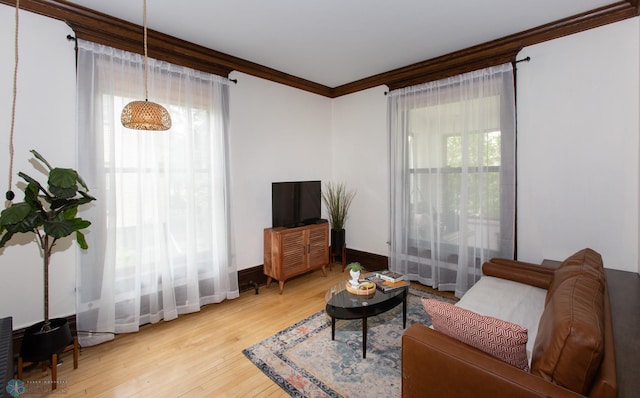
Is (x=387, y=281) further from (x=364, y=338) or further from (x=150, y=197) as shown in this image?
(x=150, y=197)

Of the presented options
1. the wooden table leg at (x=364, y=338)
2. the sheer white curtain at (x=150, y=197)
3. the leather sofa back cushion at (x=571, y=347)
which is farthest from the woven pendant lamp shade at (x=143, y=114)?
the leather sofa back cushion at (x=571, y=347)

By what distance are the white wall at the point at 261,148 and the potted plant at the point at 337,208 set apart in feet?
1.54

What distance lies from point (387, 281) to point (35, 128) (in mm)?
3395

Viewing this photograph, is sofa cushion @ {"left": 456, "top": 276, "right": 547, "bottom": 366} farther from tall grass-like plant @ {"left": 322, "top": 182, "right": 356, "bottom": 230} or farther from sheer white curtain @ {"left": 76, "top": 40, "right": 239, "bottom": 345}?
sheer white curtain @ {"left": 76, "top": 40, "right": 239, "bottom": 345}

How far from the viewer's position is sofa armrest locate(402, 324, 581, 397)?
1248 millimetres

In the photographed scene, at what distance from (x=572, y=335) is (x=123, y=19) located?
3.99 metres

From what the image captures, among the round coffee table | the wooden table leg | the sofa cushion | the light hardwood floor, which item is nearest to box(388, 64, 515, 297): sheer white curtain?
the sofa cushion

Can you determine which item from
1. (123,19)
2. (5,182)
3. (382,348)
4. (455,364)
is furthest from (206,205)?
(455,364)

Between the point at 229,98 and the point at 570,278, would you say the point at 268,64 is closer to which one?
the point at 229,98

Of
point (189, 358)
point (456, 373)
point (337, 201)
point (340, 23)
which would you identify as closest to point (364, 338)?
point (456, 373)

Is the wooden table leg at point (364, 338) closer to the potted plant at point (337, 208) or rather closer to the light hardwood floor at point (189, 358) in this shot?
the light hardwood floor at point (189, 358)

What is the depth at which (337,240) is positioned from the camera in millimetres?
4848

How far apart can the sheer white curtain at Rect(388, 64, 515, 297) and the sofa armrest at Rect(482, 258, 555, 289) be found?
49 cm

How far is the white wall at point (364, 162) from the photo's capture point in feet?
15.0
